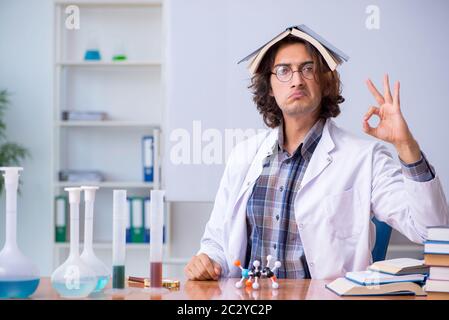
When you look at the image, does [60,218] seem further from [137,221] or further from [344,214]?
[344,214]

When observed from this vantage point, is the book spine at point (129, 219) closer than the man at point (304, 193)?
No

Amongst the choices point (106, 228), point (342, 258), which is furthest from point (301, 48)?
point (106, 228)

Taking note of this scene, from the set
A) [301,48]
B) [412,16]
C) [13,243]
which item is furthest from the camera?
[412,16]

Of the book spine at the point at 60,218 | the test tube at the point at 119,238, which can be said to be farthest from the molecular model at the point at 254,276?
the book spine at the point at 60,218

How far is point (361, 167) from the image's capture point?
220 cm

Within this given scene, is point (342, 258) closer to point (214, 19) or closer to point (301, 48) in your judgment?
→ point (301, 48)

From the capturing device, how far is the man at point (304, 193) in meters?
2.16

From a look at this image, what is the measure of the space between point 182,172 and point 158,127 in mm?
613

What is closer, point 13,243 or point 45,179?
point 13,243

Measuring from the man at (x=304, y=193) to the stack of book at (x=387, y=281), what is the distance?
246 mm

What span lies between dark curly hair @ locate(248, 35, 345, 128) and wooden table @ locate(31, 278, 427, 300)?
0.76 meters

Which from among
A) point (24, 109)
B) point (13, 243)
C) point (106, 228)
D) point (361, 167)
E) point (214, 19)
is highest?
point (214, 19)

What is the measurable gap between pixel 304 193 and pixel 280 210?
95 millimetres

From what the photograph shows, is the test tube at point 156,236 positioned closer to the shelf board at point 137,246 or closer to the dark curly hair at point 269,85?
the dark curly hair at point 269,85
